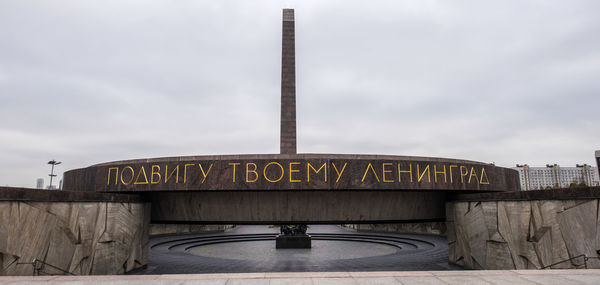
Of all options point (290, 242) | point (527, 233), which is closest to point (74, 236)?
point (527, 233)

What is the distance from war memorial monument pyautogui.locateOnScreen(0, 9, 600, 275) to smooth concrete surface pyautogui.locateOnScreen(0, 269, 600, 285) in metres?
3.16

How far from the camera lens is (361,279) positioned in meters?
7.55

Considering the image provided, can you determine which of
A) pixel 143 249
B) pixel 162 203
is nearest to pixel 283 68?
pixel 162 203

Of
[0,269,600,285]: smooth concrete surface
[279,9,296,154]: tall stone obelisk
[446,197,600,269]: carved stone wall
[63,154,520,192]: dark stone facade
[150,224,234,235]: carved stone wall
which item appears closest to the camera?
[0,269,600,285]: smooth concrete surface

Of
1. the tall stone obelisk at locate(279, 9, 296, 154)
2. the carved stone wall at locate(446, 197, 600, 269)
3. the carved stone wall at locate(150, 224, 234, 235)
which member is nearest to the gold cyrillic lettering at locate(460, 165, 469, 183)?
the carved stone wall at locate(446, 197, 600, 269)

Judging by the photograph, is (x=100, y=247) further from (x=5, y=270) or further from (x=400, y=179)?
(x=400, y=179)

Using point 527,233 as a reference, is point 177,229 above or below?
below

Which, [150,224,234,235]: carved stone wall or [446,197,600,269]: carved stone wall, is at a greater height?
[446,197,600,269]: carved stone wall

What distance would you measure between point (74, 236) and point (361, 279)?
9512 millimetres

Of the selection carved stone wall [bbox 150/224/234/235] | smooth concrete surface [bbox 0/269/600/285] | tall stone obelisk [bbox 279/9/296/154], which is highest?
tall stone obelisk [bbox 279/9/296/154]

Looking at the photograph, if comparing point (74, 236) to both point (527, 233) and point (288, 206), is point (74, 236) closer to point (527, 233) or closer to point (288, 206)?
point (288, 206)

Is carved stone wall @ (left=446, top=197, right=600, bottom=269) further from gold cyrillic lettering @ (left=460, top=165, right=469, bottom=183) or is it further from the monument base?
the monument base

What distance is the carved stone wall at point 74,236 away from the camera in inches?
369

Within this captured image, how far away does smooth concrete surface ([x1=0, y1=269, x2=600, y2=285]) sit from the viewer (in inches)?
287
